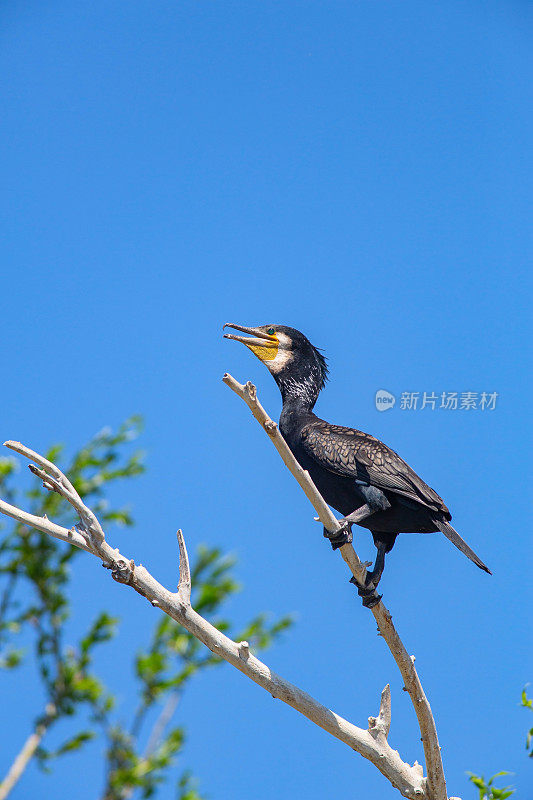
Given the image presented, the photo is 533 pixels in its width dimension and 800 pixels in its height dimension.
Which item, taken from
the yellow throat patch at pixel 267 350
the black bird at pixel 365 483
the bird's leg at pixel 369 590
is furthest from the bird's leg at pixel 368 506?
the yellow throat patch at pixel 267 350

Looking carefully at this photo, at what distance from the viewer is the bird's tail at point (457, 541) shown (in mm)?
4305

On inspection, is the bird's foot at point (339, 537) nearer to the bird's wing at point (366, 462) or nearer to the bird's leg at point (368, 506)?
the bird's leg at point (368, 506)

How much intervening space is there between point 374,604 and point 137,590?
4.29 ft

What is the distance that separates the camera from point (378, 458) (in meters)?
4.67

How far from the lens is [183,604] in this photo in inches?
163

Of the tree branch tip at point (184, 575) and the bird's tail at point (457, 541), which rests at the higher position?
the bird's tail at point (457, 541)

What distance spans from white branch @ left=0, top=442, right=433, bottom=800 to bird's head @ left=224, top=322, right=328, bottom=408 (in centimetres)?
164

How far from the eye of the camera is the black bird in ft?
14.8

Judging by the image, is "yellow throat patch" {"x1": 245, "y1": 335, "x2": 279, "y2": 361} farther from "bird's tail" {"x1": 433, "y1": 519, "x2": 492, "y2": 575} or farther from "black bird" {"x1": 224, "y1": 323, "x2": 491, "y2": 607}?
"bird's tail" {"x1": 433, "y1": 519, "x2": 492, "y2": 575}

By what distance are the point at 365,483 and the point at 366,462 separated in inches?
4.9

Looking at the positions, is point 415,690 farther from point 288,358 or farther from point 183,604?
point 288,358

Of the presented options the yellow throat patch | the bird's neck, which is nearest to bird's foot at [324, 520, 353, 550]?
the bird's neck

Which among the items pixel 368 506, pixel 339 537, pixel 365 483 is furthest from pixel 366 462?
pixel 339 537

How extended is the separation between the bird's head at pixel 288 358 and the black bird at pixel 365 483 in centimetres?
4
